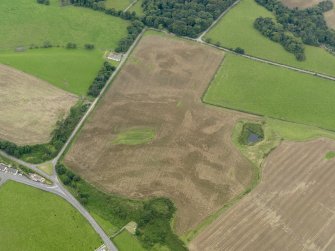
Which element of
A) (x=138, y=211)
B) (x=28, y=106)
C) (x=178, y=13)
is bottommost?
(x=138, y=211)

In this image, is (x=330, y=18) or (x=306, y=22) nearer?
(x=306, y=22)

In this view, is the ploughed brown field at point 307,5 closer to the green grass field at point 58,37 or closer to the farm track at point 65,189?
the green grass field at point 58,37

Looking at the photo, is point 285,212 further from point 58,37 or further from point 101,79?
point 58,37

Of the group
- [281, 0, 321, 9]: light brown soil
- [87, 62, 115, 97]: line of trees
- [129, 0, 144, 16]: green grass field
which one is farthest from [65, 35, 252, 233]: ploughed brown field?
[281, 0, 321, 9]: light brown soil

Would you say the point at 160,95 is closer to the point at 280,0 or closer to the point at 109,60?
the point at 109,60

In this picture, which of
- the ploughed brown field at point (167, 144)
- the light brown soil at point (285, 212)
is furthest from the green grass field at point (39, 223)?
the light brown soil at point (285, 212)

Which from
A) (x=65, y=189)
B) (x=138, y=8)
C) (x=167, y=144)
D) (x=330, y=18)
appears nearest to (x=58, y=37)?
(x=138, y=8)

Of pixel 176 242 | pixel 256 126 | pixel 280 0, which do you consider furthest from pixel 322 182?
pixel 280 0

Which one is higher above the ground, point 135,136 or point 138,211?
point 135,136

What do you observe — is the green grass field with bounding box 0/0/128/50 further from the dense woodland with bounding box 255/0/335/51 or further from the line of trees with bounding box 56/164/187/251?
the line of trees with bounding box 56/164/187/251
